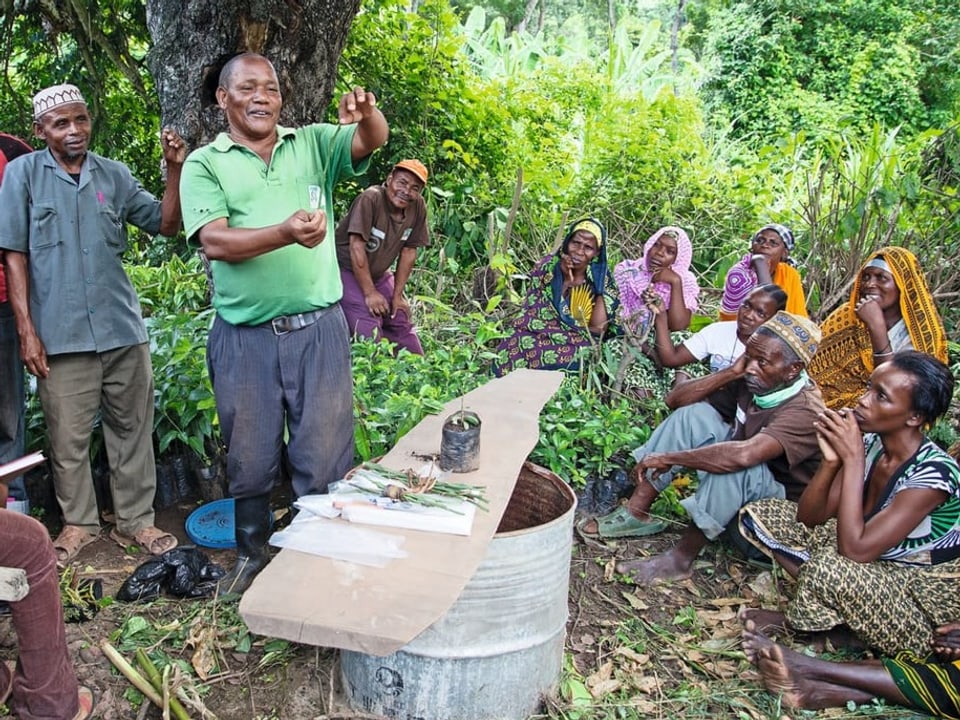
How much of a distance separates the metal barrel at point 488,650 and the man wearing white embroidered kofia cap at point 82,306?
65.1 inches

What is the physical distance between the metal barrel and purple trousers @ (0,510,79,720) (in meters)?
0.86

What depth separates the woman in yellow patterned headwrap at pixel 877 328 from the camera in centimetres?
406

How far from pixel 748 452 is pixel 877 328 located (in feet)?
4.60

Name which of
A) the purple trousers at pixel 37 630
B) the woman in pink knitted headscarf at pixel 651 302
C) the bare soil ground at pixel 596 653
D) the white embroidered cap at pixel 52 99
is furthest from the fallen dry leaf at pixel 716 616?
the white embroidered cap at pixel 52 99

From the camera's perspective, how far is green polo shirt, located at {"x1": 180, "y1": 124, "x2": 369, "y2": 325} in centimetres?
262

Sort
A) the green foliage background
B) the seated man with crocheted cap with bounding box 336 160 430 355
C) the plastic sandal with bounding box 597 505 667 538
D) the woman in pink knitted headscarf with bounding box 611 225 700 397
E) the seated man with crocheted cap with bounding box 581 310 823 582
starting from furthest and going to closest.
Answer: the seated man with crocheted cap with bounding box 336 160 430 355, the woman in pink knitted headscarf with bounding box 611 225 700 397, the green foliage background, the plastic sandal with bounding box 597 505 667 538, the seated man with crocheted cap with bounding box 581 310 823 582

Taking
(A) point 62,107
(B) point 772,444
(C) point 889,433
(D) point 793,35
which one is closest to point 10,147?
(A) point 62,107

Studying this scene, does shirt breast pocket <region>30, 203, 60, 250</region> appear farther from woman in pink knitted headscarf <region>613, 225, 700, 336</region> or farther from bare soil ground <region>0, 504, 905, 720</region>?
woman in pink knitted headscarf <region>613, 225, 700, 336</region>

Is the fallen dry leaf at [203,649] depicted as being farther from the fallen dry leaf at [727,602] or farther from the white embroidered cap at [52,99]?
the white embroidered cap at [52,99]

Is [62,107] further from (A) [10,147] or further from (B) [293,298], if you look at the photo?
(B) [293,298]

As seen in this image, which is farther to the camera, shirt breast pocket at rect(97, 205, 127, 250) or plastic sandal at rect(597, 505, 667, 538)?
plastic sandal at rect(597, 505, 667, 538)

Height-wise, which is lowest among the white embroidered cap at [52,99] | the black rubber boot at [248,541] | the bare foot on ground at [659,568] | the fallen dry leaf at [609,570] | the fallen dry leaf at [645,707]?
the fallen dry leaf at [645,707]

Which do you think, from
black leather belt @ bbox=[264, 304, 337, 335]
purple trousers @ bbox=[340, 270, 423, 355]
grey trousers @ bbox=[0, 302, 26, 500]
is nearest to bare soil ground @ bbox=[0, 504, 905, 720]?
grey trousers @ bbox=[0, 302, 26, 500]

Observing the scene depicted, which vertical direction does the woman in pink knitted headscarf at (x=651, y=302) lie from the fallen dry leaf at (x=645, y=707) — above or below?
above
